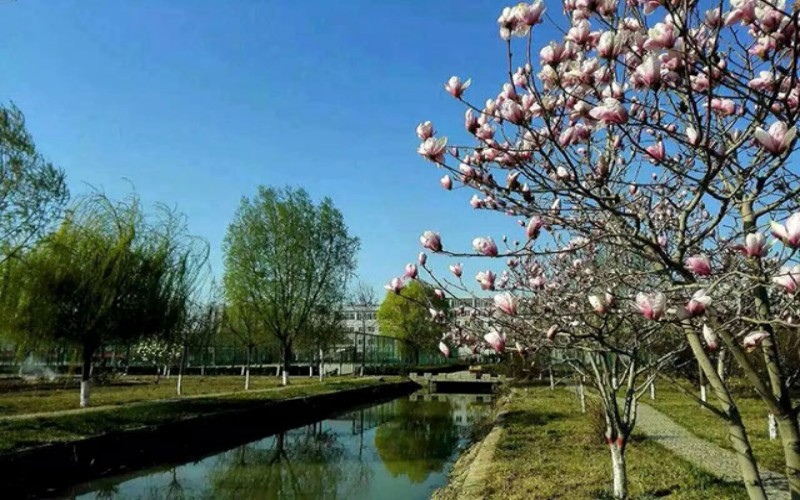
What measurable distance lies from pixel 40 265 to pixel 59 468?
7.07 m

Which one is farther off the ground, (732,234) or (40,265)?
(40,265)

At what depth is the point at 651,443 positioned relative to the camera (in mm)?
11180

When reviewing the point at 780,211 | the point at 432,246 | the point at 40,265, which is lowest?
the point at 432,246

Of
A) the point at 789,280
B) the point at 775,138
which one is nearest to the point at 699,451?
the point at 789,280

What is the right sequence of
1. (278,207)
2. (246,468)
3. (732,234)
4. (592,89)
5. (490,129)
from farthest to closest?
(278,207)
(246,468)
(732,234)
(490,129)
(592,89)

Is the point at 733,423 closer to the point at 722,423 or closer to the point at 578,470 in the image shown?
the point at 578,470

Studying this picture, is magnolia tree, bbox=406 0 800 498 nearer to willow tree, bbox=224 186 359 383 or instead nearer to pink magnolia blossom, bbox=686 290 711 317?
pink magnolia blossom, bbox=686 290 711 317

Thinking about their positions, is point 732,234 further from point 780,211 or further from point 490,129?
point 490,129

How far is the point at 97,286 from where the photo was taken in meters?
16.7

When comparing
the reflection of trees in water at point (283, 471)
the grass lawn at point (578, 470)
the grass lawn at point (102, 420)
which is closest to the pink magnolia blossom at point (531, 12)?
the grass lawn at point (578, 470)

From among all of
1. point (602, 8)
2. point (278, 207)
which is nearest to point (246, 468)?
point (602, 8)

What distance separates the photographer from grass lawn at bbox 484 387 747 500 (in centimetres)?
726

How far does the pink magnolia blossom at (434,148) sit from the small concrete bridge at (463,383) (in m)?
32.8

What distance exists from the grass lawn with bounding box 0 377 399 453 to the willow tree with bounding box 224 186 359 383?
8.81 m
